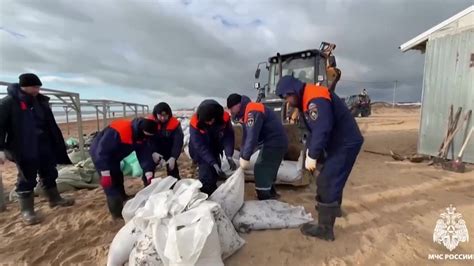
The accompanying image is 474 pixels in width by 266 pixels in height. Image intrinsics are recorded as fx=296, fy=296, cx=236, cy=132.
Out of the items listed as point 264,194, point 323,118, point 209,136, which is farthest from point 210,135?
point 323,118

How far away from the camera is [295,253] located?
229cm

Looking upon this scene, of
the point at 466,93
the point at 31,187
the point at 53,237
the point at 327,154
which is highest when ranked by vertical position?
the point at 466,93

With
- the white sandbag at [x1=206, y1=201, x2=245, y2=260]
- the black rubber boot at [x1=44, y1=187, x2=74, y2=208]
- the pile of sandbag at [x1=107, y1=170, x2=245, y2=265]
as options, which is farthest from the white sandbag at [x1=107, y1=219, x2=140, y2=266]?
the black rubber boot at [x1=44, y1=187, x2=74, y2=208]

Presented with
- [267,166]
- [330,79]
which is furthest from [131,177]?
[330,79]

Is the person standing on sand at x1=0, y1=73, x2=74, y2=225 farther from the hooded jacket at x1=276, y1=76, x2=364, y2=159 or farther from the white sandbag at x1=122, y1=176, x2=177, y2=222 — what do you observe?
the hooded jacket at x1=276, y1=76, x2=364, y2=159

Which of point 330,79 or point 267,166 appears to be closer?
point 267,166

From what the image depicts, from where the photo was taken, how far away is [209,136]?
11.1ft

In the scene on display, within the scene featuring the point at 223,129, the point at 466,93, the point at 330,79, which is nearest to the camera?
the point at 223,129

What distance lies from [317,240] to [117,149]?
2.14 meters

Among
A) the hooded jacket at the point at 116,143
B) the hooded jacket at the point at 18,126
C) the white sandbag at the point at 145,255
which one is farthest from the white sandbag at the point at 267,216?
the hooded jacket at the point at 18,126

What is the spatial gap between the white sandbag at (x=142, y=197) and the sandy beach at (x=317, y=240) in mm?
384

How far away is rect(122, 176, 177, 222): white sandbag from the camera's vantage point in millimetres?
2275

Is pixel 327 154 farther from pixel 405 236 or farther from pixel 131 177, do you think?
pixel 131 177

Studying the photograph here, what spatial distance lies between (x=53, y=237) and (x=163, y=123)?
1600 millimetres
